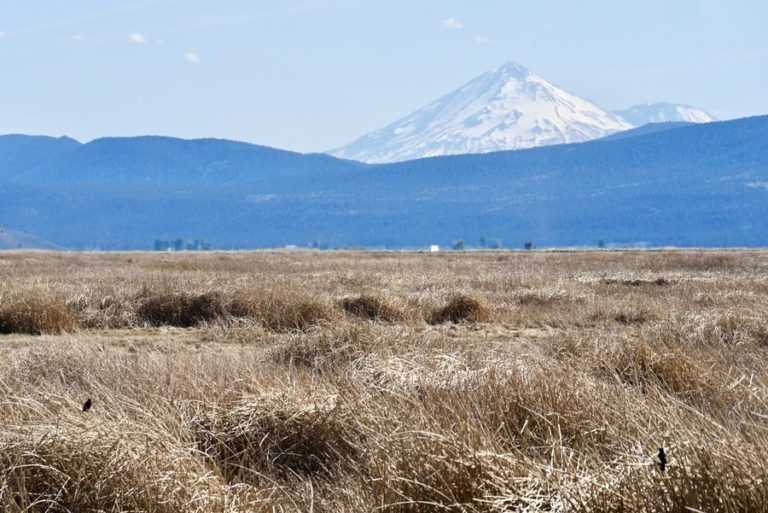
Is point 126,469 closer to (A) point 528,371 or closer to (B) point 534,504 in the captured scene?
(B) point 534,504

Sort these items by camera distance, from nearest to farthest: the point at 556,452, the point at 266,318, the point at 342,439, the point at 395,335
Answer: the point at 556,452
the point at 342,439
the point at 395,335
the point at 266,318

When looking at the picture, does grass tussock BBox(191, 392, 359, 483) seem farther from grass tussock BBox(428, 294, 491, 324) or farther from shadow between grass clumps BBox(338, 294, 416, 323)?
grass tussock BBox(428, 294, 491, 324)

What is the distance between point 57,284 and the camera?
18750 millimetres

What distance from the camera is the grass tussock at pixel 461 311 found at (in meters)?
15.4

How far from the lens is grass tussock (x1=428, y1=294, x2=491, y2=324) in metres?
15.4

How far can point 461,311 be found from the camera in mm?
15688

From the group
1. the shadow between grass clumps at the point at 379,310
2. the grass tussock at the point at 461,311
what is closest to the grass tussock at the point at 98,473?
the shadow between grass clumps at the point at 379,310

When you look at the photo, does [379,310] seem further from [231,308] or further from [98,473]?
[98,473]

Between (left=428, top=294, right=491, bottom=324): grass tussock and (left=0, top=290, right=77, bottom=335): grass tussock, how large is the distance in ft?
17.3

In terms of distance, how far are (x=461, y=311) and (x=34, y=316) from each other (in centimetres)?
614

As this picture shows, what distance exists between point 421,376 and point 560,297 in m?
11.1

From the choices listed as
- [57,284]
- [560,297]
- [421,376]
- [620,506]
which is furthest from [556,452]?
[57,284]

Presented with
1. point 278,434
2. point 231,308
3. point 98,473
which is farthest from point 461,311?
point 98,473

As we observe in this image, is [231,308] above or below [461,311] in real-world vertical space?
above
